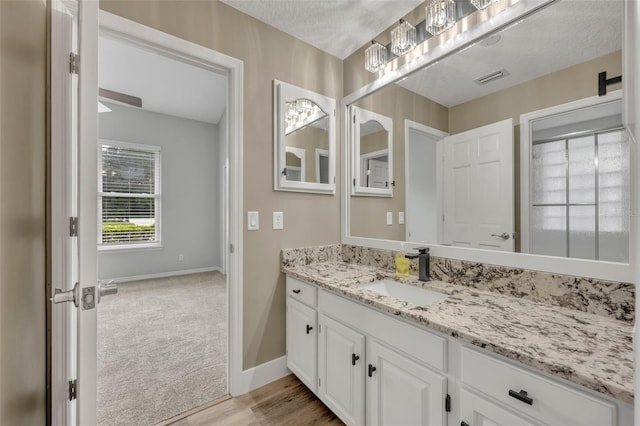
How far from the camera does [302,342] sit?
184 cm

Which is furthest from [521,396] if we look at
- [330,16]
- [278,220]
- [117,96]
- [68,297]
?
[117,96]

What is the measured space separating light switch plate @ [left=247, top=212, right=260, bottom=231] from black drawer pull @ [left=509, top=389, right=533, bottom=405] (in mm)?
1568

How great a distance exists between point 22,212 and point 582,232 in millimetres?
2088

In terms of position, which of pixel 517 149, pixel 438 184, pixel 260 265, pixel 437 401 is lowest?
pixel 437 401

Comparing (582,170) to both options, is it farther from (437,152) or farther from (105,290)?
(105,290)

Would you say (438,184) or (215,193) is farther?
(215,193)

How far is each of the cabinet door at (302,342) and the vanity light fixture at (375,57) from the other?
1.76 meters

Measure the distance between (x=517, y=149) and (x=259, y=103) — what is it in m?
1.60

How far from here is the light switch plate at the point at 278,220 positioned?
2.02m

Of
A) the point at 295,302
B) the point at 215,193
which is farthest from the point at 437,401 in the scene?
the point at 215,193

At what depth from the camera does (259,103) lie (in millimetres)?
1960

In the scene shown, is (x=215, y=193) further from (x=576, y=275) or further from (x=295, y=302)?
(x=576, y=275)

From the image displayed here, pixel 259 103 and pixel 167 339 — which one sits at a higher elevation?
pixel 259 103

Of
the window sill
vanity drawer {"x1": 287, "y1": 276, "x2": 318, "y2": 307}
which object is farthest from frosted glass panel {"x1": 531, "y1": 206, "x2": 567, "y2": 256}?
the window sill
